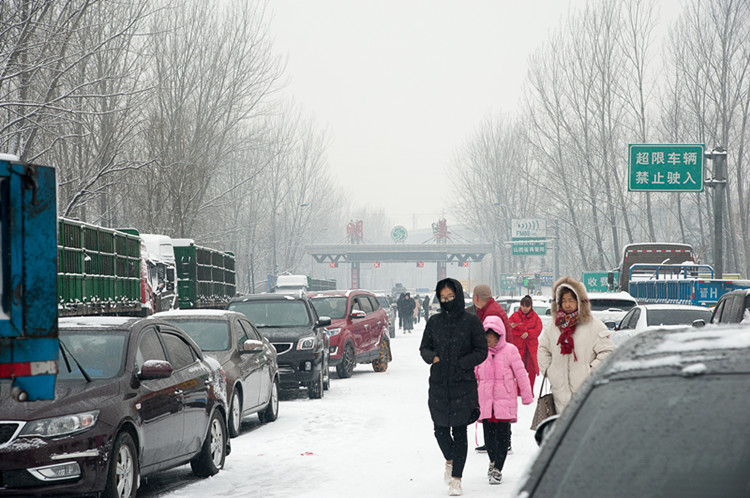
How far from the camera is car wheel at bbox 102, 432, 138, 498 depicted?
285 inches

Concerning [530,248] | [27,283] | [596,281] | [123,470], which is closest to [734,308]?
[123,470]

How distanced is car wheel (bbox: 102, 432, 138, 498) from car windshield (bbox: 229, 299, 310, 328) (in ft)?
33.1

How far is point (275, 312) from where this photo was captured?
59.9 ft

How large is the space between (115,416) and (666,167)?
92.5 ft

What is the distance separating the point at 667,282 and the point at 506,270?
65559 millimetres

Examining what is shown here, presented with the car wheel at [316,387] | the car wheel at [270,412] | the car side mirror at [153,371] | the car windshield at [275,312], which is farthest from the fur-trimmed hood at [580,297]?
the car windshield at [275,312]

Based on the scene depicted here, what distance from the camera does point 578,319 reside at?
806 cm

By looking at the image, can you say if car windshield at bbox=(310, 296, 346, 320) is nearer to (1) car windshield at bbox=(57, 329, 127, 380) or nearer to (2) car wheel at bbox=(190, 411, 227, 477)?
(2) car wheel at bbox=(190, 411, 227, 477)

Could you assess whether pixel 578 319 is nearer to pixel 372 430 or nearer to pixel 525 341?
pixel 372 430

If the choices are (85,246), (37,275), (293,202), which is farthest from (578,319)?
(293,202)

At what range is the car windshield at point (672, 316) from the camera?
17.1m

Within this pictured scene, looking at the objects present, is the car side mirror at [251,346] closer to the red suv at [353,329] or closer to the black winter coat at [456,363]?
the black winter coat at [456,363]

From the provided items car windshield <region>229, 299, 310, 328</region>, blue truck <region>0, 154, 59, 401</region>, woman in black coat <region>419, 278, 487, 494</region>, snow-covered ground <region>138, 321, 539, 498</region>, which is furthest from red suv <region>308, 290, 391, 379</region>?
blue truck <region>0, 154, 59, 401</region>

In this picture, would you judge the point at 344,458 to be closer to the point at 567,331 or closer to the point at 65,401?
the point at 567,331
